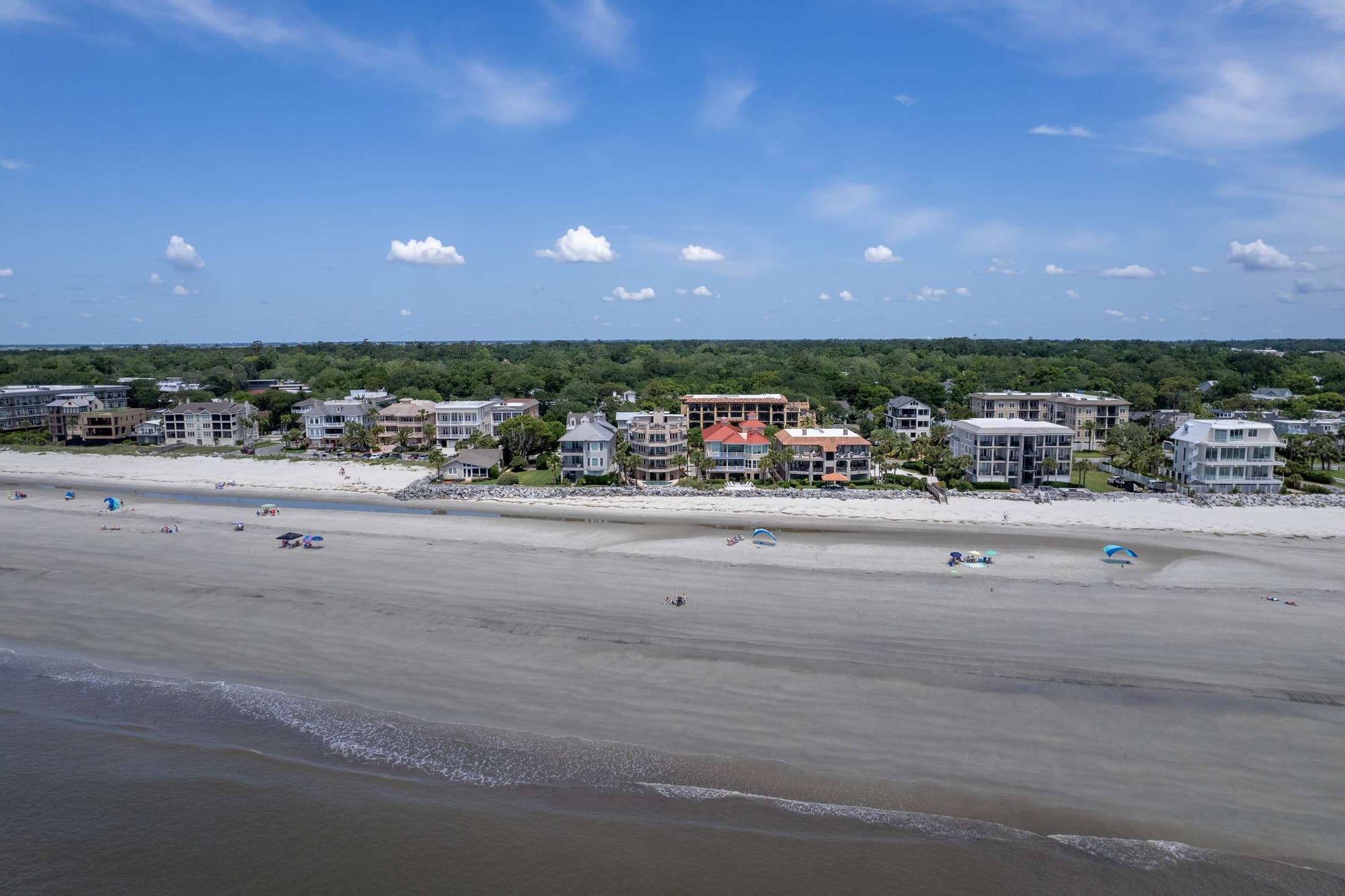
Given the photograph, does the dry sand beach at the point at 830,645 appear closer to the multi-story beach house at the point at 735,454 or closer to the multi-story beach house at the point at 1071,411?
the multi-story beach house at the point at 735,454

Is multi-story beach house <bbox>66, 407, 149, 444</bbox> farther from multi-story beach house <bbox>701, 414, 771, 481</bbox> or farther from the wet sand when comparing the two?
multi-story beach house <bbox>701, 414, 771, 481</bbox>

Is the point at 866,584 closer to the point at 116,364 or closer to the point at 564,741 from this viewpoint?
the point at 564,741

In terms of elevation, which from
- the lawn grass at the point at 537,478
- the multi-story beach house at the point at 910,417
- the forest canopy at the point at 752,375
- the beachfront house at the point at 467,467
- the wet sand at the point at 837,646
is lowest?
the wet sand at the point at 837,646

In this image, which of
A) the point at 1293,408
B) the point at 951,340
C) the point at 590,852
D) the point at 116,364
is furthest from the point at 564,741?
the point at 951,340

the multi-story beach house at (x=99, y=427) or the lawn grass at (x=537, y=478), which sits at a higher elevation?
the multi-story beach house at (x=99, y=427)

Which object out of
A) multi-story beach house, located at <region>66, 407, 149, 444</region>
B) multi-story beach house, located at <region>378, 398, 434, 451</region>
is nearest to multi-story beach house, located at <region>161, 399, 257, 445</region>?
multi-story beach house, located at <region>66, 407, 149, 444</region>

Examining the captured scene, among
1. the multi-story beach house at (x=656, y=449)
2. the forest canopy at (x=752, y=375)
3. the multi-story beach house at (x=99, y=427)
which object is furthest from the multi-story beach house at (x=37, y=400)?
the multi-story beach house at (x=656, y=449)
